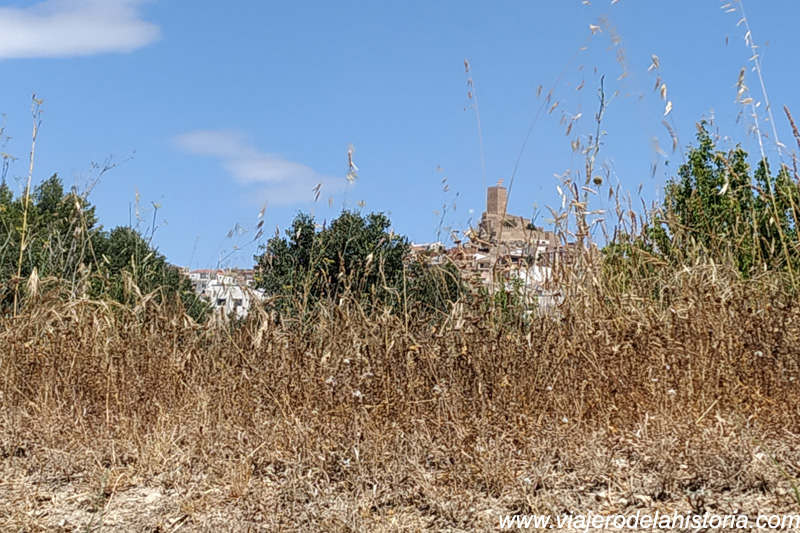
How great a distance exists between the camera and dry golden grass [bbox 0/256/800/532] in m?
2.33

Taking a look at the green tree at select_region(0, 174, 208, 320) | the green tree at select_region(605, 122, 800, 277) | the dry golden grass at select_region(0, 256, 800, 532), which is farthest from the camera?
the green tree at select_region(0, 174, 208, 320)

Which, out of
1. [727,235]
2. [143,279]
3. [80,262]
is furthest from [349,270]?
[727,235]

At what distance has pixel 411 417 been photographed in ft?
9.33

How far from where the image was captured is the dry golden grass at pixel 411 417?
2330mm

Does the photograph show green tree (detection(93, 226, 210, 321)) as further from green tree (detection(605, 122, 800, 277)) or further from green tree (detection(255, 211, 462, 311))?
green tree (detection(605, 122, 800, 277))

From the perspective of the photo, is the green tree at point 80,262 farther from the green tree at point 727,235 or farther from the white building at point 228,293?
the green tree at point 727,235

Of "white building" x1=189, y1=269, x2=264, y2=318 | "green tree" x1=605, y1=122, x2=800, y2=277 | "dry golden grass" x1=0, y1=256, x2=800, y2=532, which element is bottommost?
"dry golden grass" x1=0, y1=256, x2=800, y2=532

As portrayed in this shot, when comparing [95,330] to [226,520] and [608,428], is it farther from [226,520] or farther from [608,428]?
[608,428]

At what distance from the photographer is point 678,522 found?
2041 millimetres

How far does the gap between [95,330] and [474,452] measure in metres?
1.91

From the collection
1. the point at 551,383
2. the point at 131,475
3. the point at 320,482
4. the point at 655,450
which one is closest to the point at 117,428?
the point at 131,475

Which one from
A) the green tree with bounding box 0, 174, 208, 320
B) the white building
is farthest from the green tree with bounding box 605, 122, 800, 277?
the green tree with bounding box 0, 174, 208, 320

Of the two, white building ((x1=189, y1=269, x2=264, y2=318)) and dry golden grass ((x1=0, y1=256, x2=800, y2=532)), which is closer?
dry golden grass ((x1=0, y1=256, x2=800, y2=532))

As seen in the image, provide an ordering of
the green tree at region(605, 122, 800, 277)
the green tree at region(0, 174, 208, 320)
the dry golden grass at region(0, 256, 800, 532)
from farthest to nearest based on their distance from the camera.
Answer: the green tree at region(0, 174, 208, 320) → the green tree at region(605, 122, 800, 277) → the dry golden grass at region(0, 256, 800, 532)
